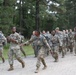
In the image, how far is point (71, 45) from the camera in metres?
23.1

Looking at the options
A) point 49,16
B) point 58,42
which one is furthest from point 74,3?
point 58,42

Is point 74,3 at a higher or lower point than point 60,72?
higher

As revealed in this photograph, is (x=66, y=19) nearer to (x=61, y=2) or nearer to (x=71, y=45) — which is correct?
(x=61, y=2)

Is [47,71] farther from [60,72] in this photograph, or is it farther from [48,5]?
[48,5]

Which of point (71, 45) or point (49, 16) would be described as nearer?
point (71, 45)

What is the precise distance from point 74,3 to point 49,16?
13.9 meters

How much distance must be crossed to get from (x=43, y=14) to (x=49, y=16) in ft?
3.12

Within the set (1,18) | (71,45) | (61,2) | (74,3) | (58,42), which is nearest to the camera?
(58,42)

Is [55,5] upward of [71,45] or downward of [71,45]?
upward

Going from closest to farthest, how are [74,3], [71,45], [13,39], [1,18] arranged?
[13,39], [71,45], [1,18], [74,3]

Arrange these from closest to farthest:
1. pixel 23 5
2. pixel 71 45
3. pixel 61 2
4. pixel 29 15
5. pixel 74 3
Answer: pixel 71 45, pixel 61 2, pixel 23 5, pixel 29 15, pixel 74 3

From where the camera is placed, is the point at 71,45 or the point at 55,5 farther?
the point at 55,5

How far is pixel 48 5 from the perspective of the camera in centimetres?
4278

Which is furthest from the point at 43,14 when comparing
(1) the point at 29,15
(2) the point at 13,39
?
(2) the point at 13,39
